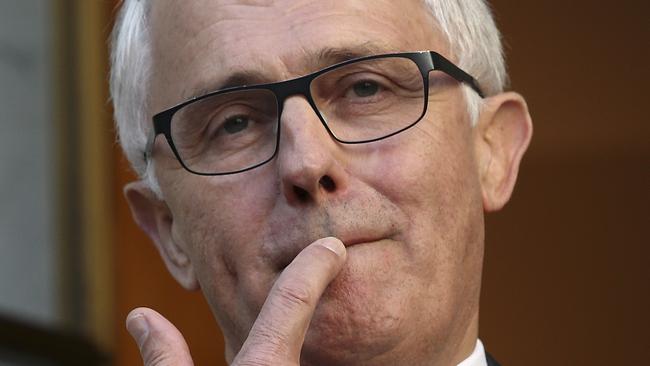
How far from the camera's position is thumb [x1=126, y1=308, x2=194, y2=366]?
158 cm

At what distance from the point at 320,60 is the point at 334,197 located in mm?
216

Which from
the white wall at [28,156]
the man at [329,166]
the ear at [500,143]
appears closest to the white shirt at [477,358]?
the man at [329,166]

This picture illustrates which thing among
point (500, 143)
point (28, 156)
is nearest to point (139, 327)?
point (500, 143)

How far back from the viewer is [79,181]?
14.7ft

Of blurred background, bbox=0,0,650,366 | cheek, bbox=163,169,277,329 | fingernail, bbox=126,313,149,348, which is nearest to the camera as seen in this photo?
fingernail, bbox=126,313,149,348

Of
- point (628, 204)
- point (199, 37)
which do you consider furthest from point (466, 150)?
point (628, 204)

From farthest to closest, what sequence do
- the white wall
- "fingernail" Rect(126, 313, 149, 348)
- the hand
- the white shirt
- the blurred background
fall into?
1. the white wall
2. the blurred background
3. the white shirt
4. "fingernail" Rect(126, 313, 149, 348)
5. the hand

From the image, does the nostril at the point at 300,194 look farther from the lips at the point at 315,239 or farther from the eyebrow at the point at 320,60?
the eyebrow at the point at 320,60

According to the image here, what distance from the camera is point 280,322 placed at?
5.05 ft

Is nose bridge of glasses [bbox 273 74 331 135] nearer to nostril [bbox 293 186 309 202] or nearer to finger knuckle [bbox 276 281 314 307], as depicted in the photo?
nostril [bbox 293 186 309 202]

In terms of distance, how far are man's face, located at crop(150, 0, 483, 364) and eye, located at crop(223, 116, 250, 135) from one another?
2.5 inches

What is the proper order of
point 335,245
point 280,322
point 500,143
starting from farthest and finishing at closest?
point 500,143
point 335,245
point 280,322

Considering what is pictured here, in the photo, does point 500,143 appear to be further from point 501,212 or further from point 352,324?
point 501,212

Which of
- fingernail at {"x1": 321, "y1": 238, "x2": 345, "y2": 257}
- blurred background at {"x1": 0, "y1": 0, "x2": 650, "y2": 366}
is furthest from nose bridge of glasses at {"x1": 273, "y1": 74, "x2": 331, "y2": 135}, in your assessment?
blurred background at {"x1": 0, "y1": 0, "x2": 650, "y2": 366}
